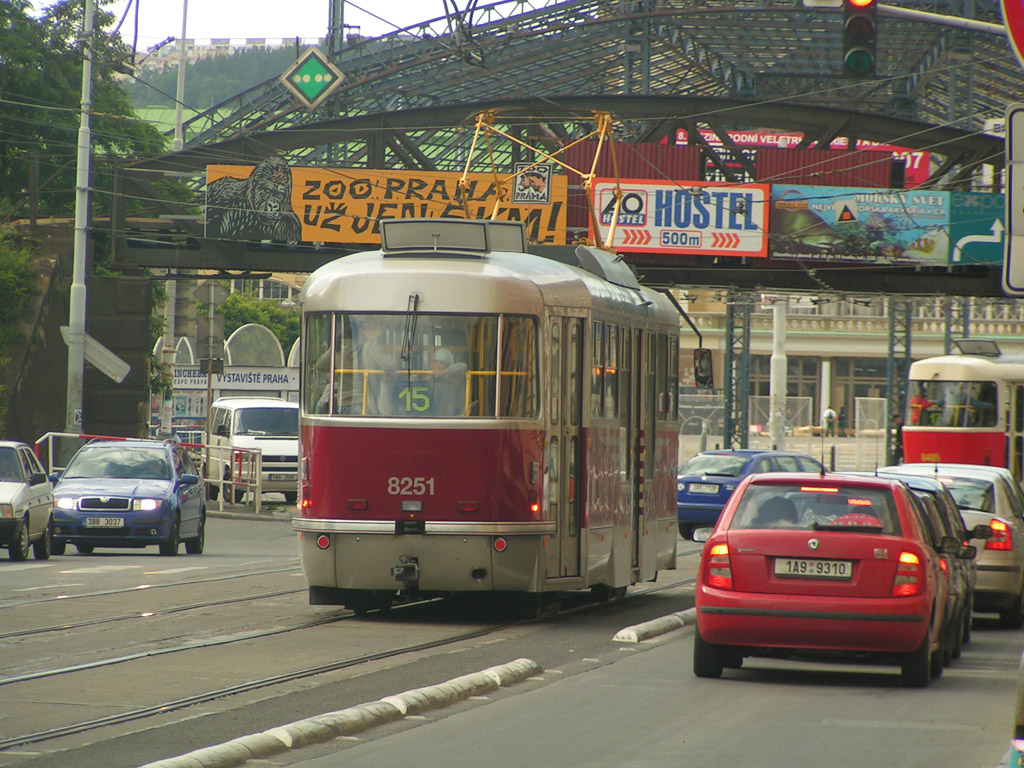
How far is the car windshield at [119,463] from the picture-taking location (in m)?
24.3

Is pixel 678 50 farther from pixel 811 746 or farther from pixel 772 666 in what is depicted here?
pixel 811 746

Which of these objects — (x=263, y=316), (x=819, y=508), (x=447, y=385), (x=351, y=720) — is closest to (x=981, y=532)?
(x=819, y=508)

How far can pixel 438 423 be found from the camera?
13602 mm

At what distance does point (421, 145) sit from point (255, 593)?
3912cm

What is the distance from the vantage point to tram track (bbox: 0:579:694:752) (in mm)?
8250

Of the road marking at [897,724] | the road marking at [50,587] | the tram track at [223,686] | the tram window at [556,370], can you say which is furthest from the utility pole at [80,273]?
the road marking at [897,724]

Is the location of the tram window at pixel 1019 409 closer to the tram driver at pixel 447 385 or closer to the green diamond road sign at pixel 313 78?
the tram driver at pixel 447 385

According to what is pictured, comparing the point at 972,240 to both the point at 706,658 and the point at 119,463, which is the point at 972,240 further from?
the point at 706,658

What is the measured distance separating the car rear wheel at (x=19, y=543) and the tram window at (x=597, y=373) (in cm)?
956

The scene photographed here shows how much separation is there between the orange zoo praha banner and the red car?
29252 mm

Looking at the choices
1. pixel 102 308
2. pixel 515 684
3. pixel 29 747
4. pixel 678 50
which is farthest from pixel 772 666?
pixel 678 50

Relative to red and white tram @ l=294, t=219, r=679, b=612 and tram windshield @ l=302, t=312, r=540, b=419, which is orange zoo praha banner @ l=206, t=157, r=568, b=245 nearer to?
red and white tram @ l=294, t=219, r=679, b=612

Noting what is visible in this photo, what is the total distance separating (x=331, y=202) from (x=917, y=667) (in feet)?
102

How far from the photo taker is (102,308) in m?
40.6
